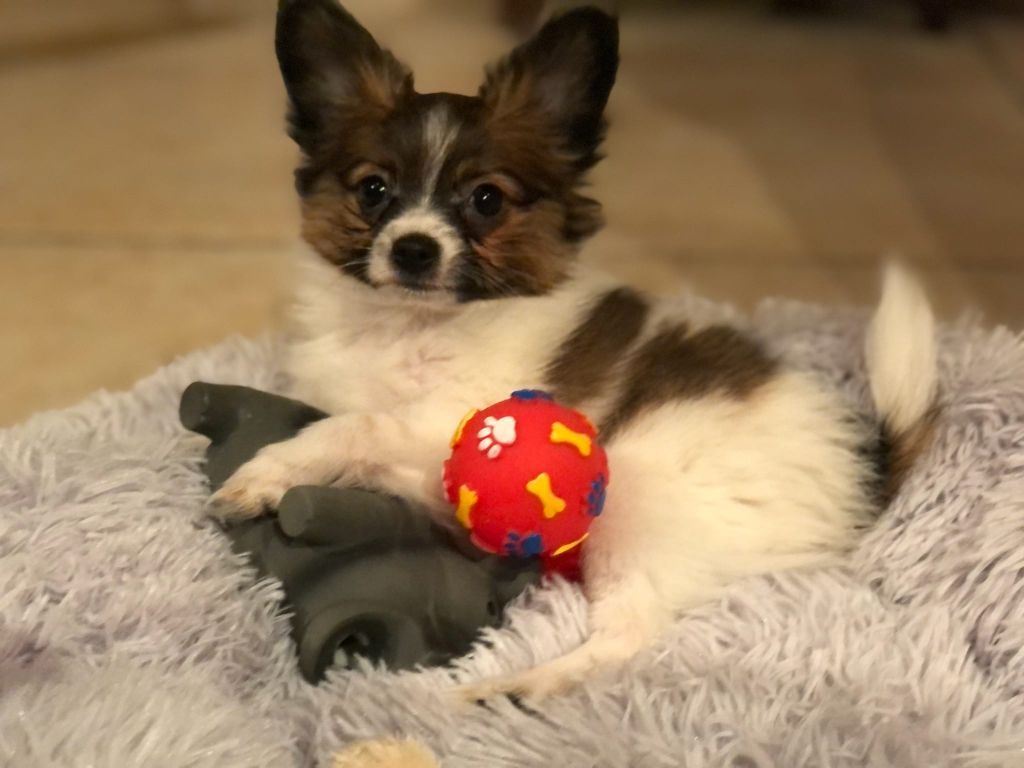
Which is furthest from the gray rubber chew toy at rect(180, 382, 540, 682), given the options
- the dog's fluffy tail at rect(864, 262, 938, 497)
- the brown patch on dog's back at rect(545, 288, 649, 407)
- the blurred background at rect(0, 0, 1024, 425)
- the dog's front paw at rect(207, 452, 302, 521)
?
the blurred background at rect(0, 0, 1024, 425)

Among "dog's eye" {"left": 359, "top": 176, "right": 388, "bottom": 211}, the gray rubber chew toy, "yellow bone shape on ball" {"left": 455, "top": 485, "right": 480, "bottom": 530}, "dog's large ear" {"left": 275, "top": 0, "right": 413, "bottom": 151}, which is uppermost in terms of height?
"dog's large ear" {"left": 275, "top": 0, "right": 413, "bottom": 151}

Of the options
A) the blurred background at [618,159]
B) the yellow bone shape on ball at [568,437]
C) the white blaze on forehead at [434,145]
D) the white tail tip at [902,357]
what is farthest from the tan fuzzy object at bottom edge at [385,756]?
the blurred background at [618,159]

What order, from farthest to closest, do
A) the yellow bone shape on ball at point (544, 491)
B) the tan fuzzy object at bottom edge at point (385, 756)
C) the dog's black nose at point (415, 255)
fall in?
the dog's black nose at point (415, 255), the yellow bone shape on ball at point (544, 491), the tan fuzzy object at bottom edge at point (385, 756)

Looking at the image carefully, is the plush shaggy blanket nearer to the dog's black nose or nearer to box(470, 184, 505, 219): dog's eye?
the dog's black nose

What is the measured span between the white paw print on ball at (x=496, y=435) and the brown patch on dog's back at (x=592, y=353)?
0.33m

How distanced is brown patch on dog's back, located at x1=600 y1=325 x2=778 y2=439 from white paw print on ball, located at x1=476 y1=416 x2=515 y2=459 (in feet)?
1.13

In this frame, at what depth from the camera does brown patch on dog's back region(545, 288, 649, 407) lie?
189 cm

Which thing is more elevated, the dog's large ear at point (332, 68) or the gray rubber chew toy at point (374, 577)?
Result: the dog's large ear at point (332, 68)

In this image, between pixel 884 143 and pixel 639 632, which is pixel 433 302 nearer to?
pixel 639 632

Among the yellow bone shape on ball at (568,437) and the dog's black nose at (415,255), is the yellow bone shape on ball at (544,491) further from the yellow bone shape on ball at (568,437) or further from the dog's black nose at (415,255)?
the dog's black nose at (415,255)

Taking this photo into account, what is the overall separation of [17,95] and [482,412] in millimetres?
3562

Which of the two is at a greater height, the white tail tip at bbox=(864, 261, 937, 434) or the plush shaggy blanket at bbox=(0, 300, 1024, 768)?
the white tail tip at bbox=(864, 261, 937, 434)

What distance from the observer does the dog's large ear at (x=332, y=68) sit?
1918 millimetres

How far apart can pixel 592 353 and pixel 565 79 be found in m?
0.49
